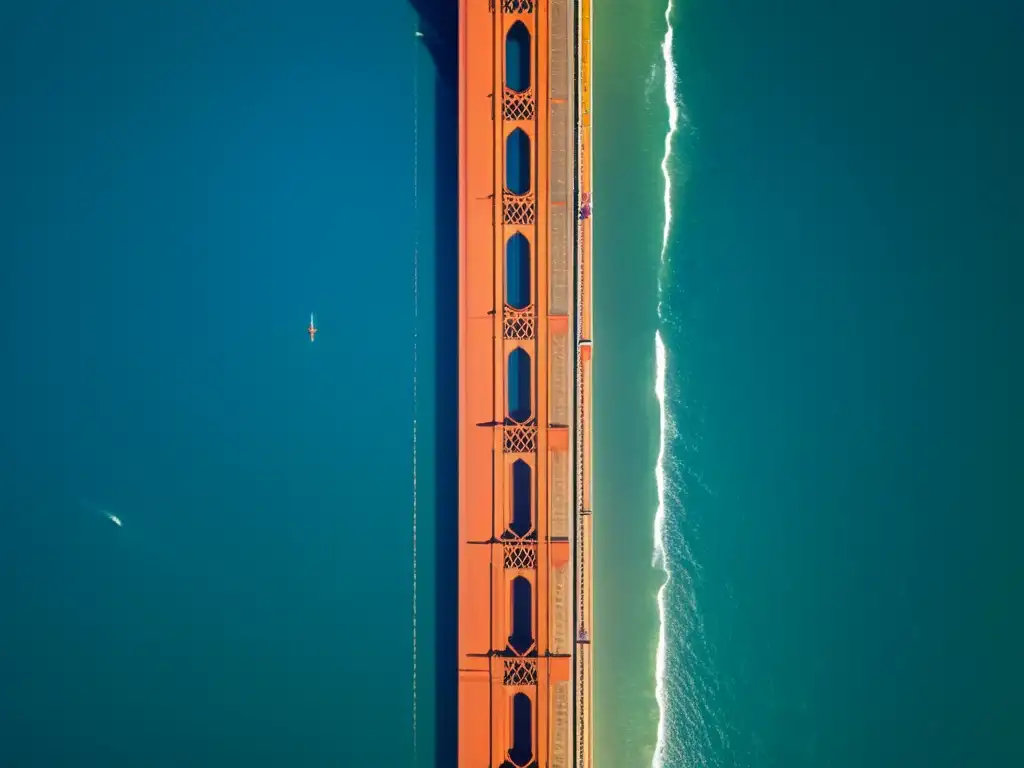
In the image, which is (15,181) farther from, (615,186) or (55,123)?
(615,186)

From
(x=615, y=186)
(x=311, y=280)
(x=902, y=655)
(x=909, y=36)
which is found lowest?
(x=902, y=655)

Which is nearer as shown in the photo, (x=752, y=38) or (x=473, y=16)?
(x=473, y=16)

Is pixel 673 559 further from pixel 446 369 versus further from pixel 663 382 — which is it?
pixel 446 369

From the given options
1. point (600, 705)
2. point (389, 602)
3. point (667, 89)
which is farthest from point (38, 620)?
point (667, 89)

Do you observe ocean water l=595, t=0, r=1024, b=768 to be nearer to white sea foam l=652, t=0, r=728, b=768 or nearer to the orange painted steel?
white sea foam l=652, t=0, r=728, b=768

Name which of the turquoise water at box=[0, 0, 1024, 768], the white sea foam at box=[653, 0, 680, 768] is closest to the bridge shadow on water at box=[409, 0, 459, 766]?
the turquoise water at box=[0, 0, 1024, 768]

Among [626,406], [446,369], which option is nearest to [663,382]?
[626,406]

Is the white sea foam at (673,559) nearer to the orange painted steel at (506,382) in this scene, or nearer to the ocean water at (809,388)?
the ocean water at (809,388)
